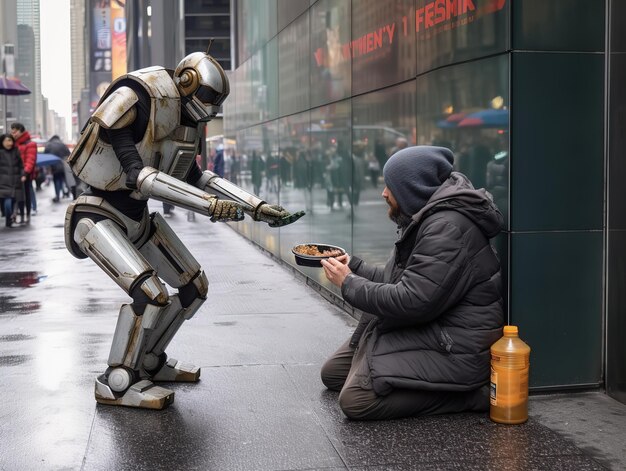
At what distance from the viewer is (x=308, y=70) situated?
10.4 metres

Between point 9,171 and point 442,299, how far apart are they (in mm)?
13939

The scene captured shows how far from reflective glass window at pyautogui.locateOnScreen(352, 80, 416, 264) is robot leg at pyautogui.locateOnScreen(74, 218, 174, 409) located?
8.01 feet

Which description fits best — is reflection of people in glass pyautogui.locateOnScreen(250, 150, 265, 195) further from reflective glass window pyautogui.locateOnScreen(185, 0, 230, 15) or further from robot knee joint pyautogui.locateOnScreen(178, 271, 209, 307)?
reflective glass window pyautogui.locateOnScreen(185, 0, 230, 15)

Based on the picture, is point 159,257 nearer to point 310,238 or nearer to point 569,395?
point 569,395

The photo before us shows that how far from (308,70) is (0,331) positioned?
14.6 feet

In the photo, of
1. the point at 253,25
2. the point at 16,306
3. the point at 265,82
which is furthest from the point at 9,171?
the point at 16,306

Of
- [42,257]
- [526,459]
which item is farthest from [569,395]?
[42,257]

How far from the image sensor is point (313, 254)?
5.34m

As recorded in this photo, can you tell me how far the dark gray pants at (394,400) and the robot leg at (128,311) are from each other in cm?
104

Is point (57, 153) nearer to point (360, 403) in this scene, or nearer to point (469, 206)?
point (360, 403)

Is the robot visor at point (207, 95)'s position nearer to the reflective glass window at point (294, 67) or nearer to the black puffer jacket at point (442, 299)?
the black puffer jacket at point (442, 299)

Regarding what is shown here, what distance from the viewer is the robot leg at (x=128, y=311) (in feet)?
17.2

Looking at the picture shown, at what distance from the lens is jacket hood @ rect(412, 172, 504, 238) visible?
15.8 ft

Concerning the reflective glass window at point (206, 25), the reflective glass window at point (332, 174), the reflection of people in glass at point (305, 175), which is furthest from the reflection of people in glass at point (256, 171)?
the reflective glass window at point (206, 25)
